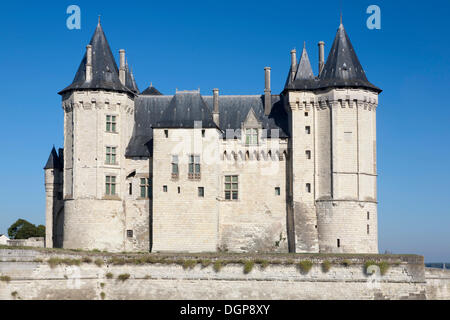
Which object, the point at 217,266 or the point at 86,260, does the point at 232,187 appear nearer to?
the point at 217,266

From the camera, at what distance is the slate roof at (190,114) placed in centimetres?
4966

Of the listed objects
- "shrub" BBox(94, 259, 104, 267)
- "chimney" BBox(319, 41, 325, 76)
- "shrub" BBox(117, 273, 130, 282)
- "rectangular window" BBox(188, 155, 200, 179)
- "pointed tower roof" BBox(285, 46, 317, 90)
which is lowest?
"shrub" BBox(117, 273, 130, 282)

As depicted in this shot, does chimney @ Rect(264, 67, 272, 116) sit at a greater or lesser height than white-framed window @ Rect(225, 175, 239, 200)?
greater

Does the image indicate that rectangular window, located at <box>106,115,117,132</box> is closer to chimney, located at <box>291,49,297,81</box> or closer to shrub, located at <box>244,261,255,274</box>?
chimney, located at <box>291,49,297,81</box>

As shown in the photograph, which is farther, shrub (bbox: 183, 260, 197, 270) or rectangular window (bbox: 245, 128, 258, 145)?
rectangular window (bbox: 245, 128, 258, 145)

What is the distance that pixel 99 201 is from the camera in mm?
48500

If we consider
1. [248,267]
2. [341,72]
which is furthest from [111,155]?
[341,72]

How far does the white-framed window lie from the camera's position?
50.1m

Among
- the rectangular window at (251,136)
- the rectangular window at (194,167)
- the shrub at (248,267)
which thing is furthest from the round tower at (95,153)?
the shrub at (248,267)

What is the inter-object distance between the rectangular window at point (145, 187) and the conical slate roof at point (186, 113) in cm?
379

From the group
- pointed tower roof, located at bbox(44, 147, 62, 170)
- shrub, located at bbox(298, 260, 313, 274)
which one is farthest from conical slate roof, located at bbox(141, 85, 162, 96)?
shrub, located at bbox(298, 260, 313, 274)

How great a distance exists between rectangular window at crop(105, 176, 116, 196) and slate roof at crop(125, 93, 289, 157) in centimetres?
201
